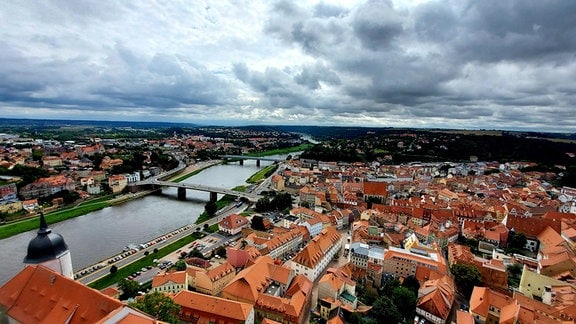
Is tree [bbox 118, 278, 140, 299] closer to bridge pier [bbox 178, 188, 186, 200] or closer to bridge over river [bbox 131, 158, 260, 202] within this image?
bridge over river [bbox 131, 158, 260, 202]

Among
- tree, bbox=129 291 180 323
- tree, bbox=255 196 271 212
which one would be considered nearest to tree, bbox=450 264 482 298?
tree, bbox=129 291 180 323

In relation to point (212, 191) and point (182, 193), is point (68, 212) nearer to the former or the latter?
point (182, 193)

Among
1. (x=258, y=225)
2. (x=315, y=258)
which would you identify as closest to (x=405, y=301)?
(x=315, y=258)

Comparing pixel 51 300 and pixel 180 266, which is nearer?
pixel 51 300

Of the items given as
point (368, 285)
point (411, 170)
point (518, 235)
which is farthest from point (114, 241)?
point (411, 170)

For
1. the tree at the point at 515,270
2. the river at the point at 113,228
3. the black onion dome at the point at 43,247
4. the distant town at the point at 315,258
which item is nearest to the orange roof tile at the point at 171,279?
the distant town at the point at 315,258

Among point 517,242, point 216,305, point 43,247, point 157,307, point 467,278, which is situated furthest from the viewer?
point 517,242
